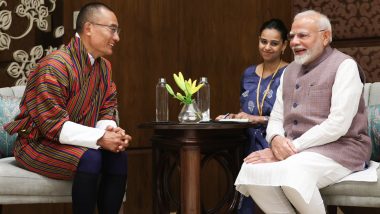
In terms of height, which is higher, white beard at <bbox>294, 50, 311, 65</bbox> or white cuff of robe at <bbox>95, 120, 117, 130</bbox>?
white beard at <bbox>294, 50, 311, 65</bbox>

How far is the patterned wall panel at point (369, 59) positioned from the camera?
11.7 feet

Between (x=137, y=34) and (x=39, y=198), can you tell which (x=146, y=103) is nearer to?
(x=137, y=34)

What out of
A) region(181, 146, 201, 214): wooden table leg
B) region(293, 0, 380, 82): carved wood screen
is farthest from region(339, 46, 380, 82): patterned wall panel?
region(181, 146, 201, 214): wooden table leg

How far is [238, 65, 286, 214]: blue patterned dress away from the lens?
10.1 ft

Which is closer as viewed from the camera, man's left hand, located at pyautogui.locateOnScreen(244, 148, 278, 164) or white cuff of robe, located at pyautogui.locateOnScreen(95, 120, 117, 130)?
man's left hand, located at pyautogui.locateOnScreen(244, 148, 278, 164)

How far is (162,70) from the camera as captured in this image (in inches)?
155

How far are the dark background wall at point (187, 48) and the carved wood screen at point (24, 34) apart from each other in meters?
0.07

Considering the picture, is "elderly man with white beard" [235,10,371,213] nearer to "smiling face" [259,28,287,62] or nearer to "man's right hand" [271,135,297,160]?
"man's right hand" [271,135,297,160]

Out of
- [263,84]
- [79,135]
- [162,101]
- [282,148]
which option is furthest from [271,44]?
[79,135]

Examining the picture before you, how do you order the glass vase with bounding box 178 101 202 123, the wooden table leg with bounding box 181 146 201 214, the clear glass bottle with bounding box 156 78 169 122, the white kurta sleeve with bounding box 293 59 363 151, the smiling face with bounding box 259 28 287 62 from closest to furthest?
1. the white kurta sleeve with bounding box 293 59 363 151
2. the wooden table leg with bounding box 181 146 201 214
3. the glass vase with bounding box 178 101 202 123
4. the smiling face with bounding box 259 28 287 62
5. the clear glass bottle with bounding box 156 78 169 122

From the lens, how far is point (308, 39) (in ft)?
8.71

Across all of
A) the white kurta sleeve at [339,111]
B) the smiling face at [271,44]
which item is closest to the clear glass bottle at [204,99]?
the smiling face at [271,44]

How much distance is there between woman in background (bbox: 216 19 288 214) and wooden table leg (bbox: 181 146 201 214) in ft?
1.37

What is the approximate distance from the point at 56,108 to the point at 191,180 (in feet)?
2.43
